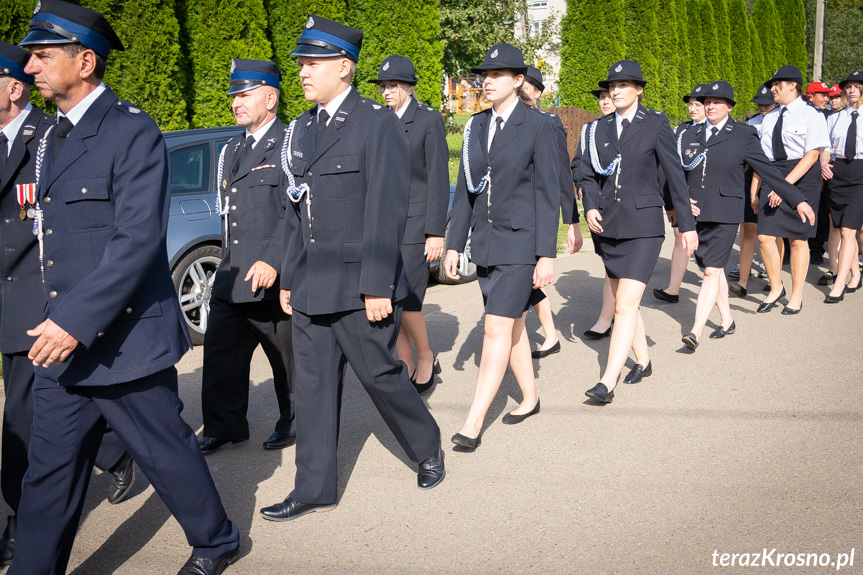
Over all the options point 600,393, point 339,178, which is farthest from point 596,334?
point 339,178

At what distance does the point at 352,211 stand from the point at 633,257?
8.40ft

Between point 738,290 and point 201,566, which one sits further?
point 738,290

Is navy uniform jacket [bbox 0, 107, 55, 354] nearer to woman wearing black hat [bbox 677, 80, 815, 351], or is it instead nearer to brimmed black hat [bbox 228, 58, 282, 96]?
brimmed black hat [bbox 228, 58, 282, 96]

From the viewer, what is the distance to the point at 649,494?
414 cm

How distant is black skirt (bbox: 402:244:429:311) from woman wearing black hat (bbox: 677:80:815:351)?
272cm

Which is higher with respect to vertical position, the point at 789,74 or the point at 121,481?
the point at 789,74

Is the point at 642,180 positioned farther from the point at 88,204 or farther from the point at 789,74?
the point at 88,204

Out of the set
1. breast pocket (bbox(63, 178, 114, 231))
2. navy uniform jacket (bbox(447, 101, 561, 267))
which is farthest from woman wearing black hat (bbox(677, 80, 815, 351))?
breast pocket (bbox(63, 178, 114, 231))

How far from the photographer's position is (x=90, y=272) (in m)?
3.05

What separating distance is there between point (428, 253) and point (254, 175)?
1330 millimetres

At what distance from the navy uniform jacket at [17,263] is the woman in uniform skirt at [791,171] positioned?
6.67m

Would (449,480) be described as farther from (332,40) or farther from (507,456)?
(332,40)

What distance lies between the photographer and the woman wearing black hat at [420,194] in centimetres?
559

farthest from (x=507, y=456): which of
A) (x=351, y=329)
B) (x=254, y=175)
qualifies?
(x=254, y=175)
